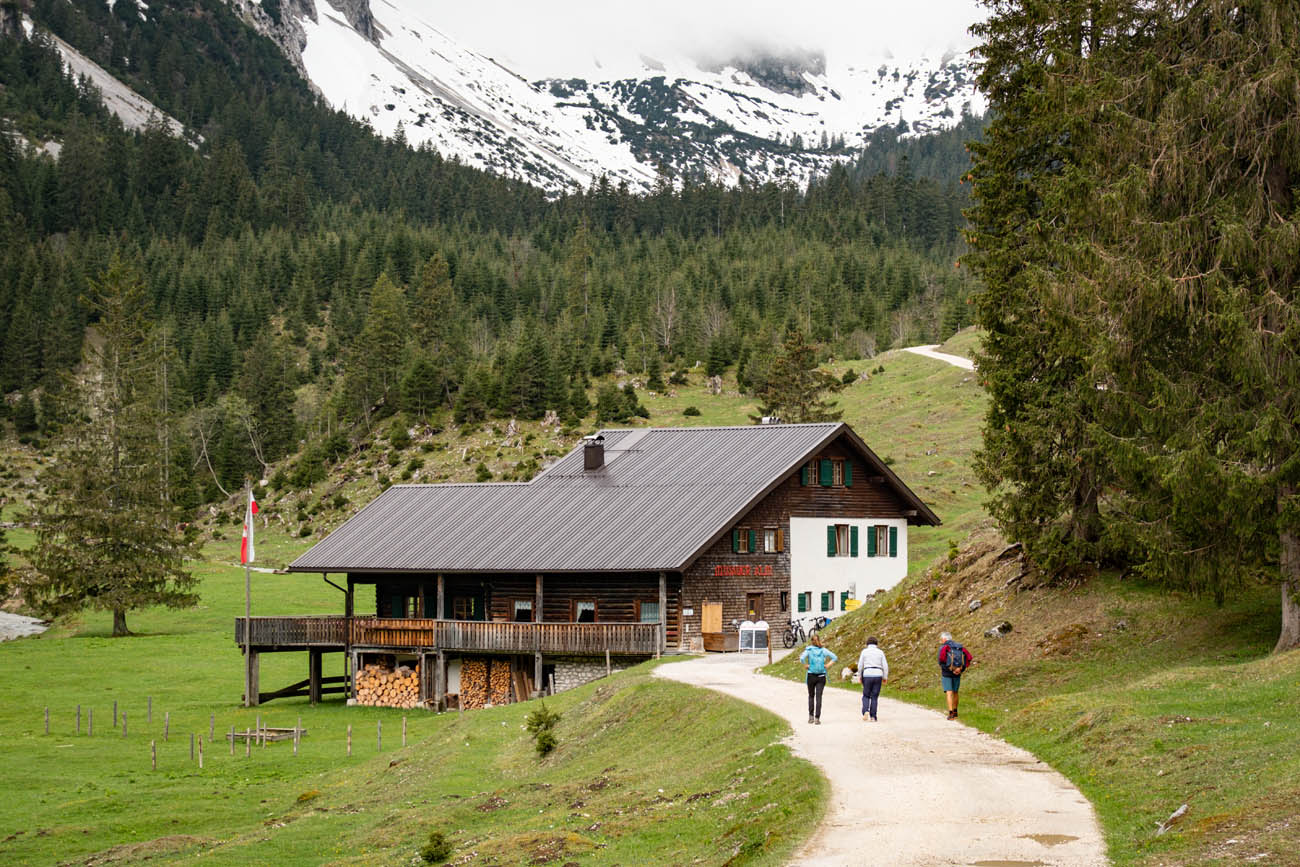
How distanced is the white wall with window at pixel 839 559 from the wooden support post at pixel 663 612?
652 cm

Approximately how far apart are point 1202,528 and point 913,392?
242 ft

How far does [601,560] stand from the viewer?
45.8 meters

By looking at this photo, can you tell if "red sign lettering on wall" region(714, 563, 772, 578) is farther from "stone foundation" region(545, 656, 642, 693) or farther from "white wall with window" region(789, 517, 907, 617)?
"stone foundation" region(545, 656, 642, 693)

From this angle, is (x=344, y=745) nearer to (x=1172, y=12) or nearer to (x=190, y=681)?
(x=190, y=681)

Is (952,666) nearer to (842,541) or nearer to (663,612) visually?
(663,612)

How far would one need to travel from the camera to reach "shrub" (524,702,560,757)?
30109 mm

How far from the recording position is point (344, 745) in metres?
40.4

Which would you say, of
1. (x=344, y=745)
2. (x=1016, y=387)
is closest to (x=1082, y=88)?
(x=1016, y=387)

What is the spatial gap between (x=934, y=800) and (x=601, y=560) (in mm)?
28723

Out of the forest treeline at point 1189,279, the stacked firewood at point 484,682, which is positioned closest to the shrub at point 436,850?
the forest treeline at point 1189,279

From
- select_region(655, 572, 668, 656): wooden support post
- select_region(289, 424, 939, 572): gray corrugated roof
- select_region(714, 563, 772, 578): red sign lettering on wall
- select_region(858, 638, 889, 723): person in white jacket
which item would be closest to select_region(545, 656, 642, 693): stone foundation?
select_region(655, 572, 668, 656): wooden support post

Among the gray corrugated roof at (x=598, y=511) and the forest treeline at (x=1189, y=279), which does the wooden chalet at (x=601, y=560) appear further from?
the forest treeline at (x=1189, y=279)

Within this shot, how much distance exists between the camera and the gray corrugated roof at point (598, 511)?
46656 millimetres

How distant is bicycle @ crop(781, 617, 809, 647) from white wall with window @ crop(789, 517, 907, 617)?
2.05 ft
